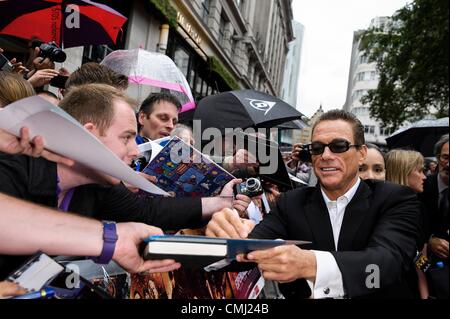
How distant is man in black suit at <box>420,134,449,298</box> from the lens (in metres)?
3.15

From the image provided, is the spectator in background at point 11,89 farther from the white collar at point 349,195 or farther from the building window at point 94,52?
the building window at point 94,52

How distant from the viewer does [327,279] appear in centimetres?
167

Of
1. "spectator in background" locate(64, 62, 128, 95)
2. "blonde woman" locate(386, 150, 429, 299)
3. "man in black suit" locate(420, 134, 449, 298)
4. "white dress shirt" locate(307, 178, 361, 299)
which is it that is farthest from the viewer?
"blonde woman" locate(386, 150, 429, 299)

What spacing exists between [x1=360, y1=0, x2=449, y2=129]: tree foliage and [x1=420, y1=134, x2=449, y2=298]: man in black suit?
50.7 feet

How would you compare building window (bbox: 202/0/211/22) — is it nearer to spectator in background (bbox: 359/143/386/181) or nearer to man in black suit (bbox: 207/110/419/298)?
spectator in background (bbox: 359/143/386/181)

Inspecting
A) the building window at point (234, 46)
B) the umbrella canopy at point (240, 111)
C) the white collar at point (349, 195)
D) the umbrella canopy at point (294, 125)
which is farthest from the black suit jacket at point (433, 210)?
the building window at point (234, 46)

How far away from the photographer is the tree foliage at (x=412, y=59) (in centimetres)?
1734

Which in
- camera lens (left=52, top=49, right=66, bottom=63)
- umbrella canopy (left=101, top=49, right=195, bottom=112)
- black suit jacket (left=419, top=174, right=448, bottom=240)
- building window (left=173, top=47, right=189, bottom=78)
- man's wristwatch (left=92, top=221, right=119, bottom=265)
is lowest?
man's wristwatch (left=92, top=221, right=119, bottom=265)

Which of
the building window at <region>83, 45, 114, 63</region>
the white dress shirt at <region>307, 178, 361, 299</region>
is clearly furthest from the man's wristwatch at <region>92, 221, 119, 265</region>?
the building window at <region>83, 45, 114, 63</region>

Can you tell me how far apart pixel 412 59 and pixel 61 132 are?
21173mm

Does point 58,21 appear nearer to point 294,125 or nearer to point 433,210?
point 294,125

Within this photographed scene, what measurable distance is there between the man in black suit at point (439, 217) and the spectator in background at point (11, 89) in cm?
326

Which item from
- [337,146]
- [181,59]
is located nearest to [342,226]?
[337,146]
